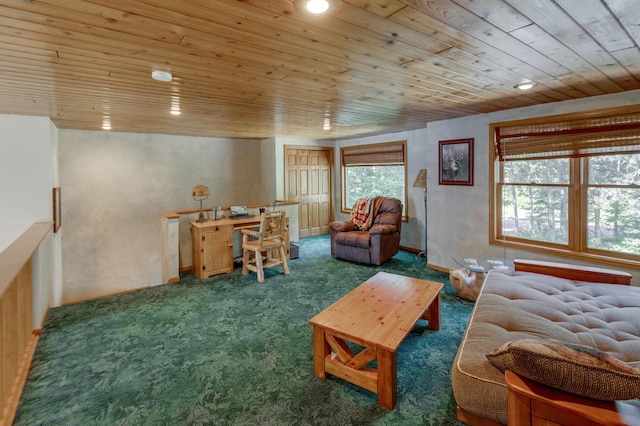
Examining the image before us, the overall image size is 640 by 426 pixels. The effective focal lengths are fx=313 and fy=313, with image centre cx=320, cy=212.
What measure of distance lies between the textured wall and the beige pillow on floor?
16.3 ft

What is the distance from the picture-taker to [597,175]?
3.38 meters

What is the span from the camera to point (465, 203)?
14.2 feet

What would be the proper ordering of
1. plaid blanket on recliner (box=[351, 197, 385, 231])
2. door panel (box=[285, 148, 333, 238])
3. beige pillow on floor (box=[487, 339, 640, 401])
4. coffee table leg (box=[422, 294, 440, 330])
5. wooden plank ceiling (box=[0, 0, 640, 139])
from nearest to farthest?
beige pillow on floor (box=[487, 339, 640, 401]) → wooden plank ceiling (box=[0, 0, 640, 139]) → coffee table leg (box=[422, 294, 440, 330]) → plaid blanket on recliner (box=[351, 197, 385, 231]) → door panel (box=[285, 148, 333, 238])

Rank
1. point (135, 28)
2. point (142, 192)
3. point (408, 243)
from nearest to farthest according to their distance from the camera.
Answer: point (135, 28) < point (142, 192) < point (408, 243)

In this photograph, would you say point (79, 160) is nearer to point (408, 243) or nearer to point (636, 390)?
point (408, 243)

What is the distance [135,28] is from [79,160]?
4542mm

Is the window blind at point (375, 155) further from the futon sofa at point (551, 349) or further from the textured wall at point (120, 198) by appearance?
the futon sofa at point (551, 349)

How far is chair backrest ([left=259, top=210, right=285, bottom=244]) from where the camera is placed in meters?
4.37

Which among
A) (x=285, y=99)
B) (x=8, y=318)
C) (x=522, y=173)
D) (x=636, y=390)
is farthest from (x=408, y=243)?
(x=8, y=318)

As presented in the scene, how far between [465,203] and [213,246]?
3608 mm

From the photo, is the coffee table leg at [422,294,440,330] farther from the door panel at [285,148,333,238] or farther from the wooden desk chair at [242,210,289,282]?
the door panel at [285,148,333,238]

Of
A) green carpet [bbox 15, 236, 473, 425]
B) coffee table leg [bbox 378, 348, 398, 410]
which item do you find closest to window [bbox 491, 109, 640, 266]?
green carpet [bbox 15, 236, 473, 425]

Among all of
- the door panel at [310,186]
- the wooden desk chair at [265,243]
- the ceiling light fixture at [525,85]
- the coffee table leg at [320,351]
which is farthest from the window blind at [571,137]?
the door panel at [310,186]

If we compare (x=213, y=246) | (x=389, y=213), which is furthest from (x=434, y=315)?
(x=213, y=246)
